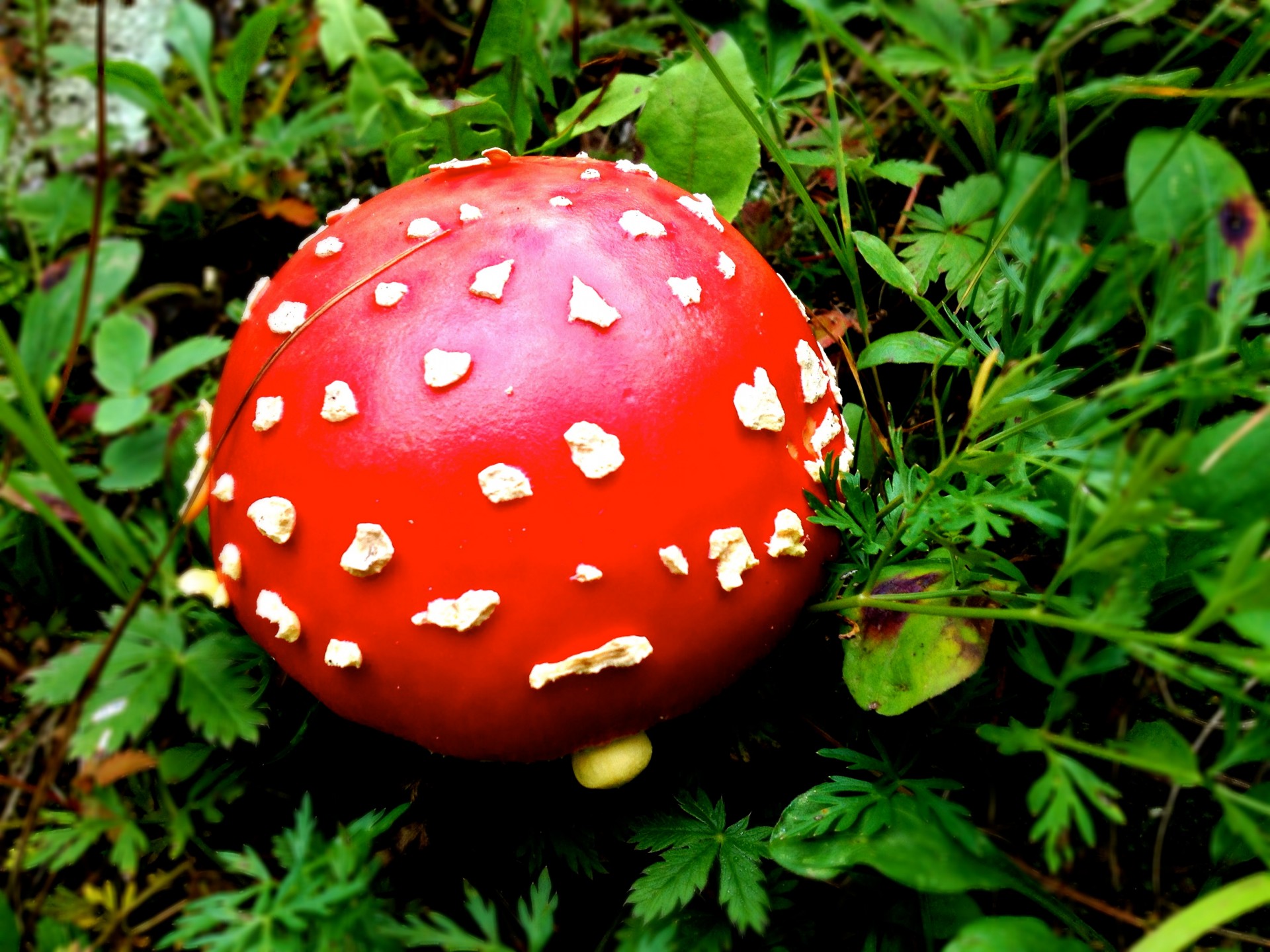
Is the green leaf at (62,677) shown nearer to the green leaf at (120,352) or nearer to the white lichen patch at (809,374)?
the green leaf at (120,352)

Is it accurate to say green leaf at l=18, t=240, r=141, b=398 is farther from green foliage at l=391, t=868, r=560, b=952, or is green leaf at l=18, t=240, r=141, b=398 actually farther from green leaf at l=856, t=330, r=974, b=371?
green leaf at l=856, t=330, r=974, b=371

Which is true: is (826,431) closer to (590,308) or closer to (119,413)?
(590,308)

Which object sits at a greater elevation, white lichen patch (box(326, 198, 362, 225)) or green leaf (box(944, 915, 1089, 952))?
white lichen patch (box(326, 198, 362, 225))

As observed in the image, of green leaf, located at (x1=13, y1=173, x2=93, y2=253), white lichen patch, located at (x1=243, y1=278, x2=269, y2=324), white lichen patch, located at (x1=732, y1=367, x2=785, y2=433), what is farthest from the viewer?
white lichen patch, located at (x1=243, y1=278, x2=269, y2=324)

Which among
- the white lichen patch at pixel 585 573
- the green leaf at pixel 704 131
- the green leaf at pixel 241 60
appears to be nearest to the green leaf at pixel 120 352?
the white lichen patch at pixel 585 573

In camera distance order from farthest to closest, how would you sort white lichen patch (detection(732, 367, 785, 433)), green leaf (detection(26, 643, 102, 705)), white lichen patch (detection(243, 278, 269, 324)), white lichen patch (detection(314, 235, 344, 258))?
white lichen patch (detection(243, 278, 269, 324)) < white lichen patch (detection(314, 235, 344, 258)) < white lichen patch (detection(732, 367, 785, 433)) < green leaf (detection(26, 643, 102, 705))

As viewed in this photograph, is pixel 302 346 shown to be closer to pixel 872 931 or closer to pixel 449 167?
pixel 449 167

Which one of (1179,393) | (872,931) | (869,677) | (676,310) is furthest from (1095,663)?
(676,310)

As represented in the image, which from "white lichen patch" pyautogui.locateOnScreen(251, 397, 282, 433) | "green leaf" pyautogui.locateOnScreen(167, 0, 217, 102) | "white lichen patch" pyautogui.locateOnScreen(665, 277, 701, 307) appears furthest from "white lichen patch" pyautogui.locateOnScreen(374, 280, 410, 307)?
"green leaf" pyautogui.locateOnScreen(167, 0, 217, 102)

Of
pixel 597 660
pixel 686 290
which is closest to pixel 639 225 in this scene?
pixel 686 290
